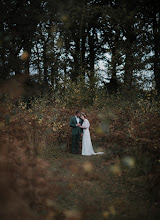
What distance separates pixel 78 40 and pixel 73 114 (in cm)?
1920

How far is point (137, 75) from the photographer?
20.7 m

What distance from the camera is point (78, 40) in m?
29.3

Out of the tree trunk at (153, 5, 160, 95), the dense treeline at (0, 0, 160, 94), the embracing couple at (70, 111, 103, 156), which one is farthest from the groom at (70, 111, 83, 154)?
the tree trunk at (153, 5, 160, 95)

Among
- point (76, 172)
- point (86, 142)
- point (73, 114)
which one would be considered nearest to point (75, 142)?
point (86, 142)

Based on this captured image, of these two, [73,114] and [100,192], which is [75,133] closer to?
[73,114]

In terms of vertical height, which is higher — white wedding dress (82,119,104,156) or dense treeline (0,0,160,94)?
dense treeline (0,0,160,94)

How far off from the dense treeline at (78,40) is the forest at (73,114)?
0.10 metres

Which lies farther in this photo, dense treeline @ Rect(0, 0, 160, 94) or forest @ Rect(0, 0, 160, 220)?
dense treeline @ Rect(0, 0, 160, 94)

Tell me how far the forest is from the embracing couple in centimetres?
38

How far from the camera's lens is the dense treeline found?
2052 cm

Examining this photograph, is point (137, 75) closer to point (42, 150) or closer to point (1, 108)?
point (42, 150)

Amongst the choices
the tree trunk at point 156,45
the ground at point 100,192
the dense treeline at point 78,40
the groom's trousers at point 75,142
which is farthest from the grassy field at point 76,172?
the tree trunk at point 156,45

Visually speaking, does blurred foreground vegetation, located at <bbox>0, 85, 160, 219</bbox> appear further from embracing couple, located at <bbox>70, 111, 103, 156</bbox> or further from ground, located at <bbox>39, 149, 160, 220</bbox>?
embracing couple, located at <bbox>70, 111, 103, 156</bbox>

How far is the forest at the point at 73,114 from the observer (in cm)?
436
